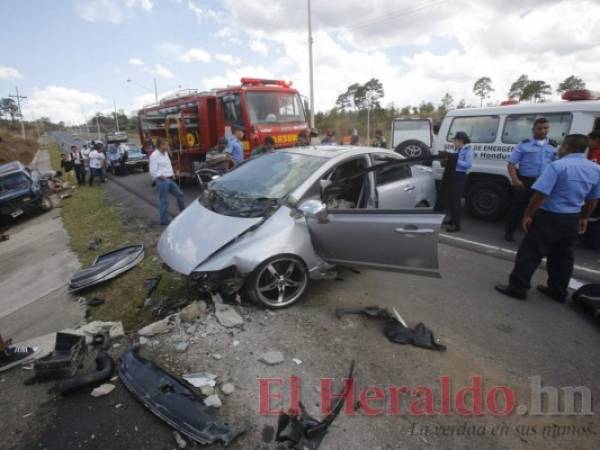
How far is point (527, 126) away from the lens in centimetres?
576

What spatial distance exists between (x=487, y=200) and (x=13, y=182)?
12508mm

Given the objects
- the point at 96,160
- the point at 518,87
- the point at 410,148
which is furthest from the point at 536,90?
the point at 96,160

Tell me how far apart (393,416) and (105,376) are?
2024 mm

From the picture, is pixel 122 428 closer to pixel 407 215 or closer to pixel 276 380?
pixel 276 380

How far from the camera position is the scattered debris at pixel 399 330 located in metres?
2.81

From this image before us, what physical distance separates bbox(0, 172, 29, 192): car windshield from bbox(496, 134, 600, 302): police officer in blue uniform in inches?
483

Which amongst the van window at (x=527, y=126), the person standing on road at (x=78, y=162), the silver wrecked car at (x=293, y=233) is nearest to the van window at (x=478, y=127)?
the van window at (x=527, y=126)

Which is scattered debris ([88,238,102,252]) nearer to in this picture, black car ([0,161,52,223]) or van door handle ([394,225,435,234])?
black car ([0,161,52,223])

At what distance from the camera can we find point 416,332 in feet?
9.61

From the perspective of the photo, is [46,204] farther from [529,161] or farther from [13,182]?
[529,161]

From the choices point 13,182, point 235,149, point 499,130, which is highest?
point 499,130

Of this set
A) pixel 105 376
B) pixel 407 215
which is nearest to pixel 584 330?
pixel 407 215

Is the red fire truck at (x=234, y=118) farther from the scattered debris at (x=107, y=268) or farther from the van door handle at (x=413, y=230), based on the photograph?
the van door handle at (x=413, y=230)

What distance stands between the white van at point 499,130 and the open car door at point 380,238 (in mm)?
4092
